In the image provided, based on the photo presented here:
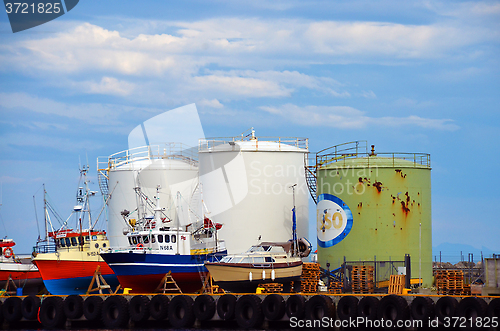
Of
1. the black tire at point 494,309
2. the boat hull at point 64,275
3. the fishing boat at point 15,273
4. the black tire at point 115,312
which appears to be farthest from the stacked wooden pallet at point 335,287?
the fishing boat at point 15,273

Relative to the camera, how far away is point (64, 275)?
155 ft

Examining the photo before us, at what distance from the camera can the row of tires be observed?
28.6 m

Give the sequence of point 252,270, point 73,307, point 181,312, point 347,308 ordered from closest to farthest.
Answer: point 347,308, point 181,312, point 73,307, point 252,270

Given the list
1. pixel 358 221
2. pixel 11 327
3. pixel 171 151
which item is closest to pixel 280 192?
pixel 358 221

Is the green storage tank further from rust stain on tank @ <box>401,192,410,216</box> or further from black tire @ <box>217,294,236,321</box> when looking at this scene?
black tire @ <box>217,294,236,321</box>

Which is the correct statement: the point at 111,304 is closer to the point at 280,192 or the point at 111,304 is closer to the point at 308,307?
the point at 308,307

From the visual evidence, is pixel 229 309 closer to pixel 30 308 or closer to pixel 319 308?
pixel 319 308

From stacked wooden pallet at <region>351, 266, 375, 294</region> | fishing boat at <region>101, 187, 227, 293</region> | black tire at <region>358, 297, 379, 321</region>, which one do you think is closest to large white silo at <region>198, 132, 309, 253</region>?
fishing boat at <region>101, 187, 227, 293</region>

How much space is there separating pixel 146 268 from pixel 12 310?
802cm

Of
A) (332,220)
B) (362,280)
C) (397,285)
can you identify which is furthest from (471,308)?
(332,220)

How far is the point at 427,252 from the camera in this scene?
1559 inches

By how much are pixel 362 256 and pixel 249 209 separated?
10.1 m

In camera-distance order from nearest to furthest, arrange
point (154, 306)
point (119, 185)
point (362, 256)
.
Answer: point (154, 306)
point (362, 256)
point (119, 185)

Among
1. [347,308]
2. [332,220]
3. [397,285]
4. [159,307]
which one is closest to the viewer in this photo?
[347,308]
